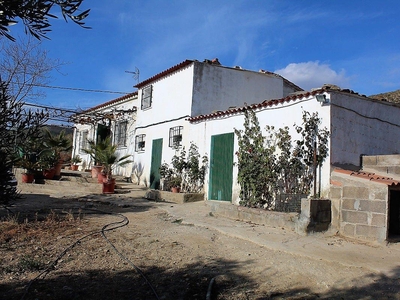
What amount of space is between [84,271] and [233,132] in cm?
680

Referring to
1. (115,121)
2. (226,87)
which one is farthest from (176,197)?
(115,121)

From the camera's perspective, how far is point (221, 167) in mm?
11000

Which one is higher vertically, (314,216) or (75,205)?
(314,216)

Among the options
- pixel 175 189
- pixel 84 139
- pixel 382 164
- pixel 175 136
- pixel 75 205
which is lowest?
pixel 75 205

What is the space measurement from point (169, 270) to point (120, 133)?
48.1 ft

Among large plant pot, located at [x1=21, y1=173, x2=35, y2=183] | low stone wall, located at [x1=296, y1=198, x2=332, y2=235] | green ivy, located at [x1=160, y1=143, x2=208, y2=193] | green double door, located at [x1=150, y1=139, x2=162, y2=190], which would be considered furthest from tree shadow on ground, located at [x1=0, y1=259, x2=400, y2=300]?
large plant pot, located at [x1=21, y1=173, x2=35, y2=183]

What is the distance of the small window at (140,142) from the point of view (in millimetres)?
16528

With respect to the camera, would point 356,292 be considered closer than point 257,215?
Yes

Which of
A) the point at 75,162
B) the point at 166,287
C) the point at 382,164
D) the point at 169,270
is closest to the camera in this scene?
the point at 166,287

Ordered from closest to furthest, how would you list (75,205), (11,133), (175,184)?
1. (11,133)
2. (75,205)
3. (175,184)

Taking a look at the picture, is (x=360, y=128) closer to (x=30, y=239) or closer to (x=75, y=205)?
(x=30, y=239)

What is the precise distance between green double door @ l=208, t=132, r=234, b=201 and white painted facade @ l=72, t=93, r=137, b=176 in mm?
6953

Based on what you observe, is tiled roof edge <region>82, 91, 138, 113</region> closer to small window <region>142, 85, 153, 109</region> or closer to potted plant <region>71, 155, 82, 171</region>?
small window <region>142, 85, 153, 109</region>

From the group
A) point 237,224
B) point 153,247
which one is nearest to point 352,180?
point 237,224
